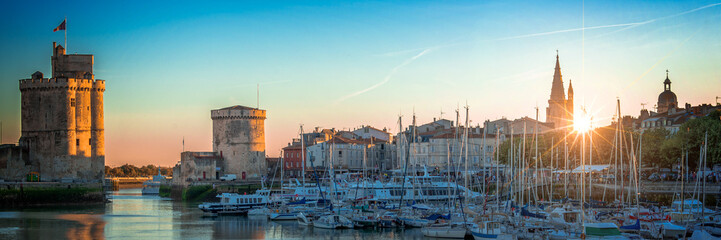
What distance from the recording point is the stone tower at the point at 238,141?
69.8 metres

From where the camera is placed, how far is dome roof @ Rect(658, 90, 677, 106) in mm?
97200

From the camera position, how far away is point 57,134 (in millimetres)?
58719

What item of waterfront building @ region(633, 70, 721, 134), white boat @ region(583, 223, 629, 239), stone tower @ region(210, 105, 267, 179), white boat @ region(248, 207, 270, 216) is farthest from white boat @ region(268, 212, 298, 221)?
waterfront building @ region(633, 70, 721, 134)

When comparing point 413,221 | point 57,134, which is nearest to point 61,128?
point 57,134

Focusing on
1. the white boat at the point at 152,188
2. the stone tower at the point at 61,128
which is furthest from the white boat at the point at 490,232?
the white boat at the point at 152,188

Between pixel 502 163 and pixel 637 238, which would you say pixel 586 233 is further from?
pixel 502 163

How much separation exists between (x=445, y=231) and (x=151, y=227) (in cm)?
1575

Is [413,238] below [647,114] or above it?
below

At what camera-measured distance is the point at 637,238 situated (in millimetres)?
26797

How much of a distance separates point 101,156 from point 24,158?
5483mm

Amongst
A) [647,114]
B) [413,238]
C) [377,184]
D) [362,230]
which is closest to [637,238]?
[413,238]

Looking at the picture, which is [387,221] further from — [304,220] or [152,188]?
[152,188]

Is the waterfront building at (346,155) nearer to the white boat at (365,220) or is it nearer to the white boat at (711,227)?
the white boat at (365,220)

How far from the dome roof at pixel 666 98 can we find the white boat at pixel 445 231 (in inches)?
2879
